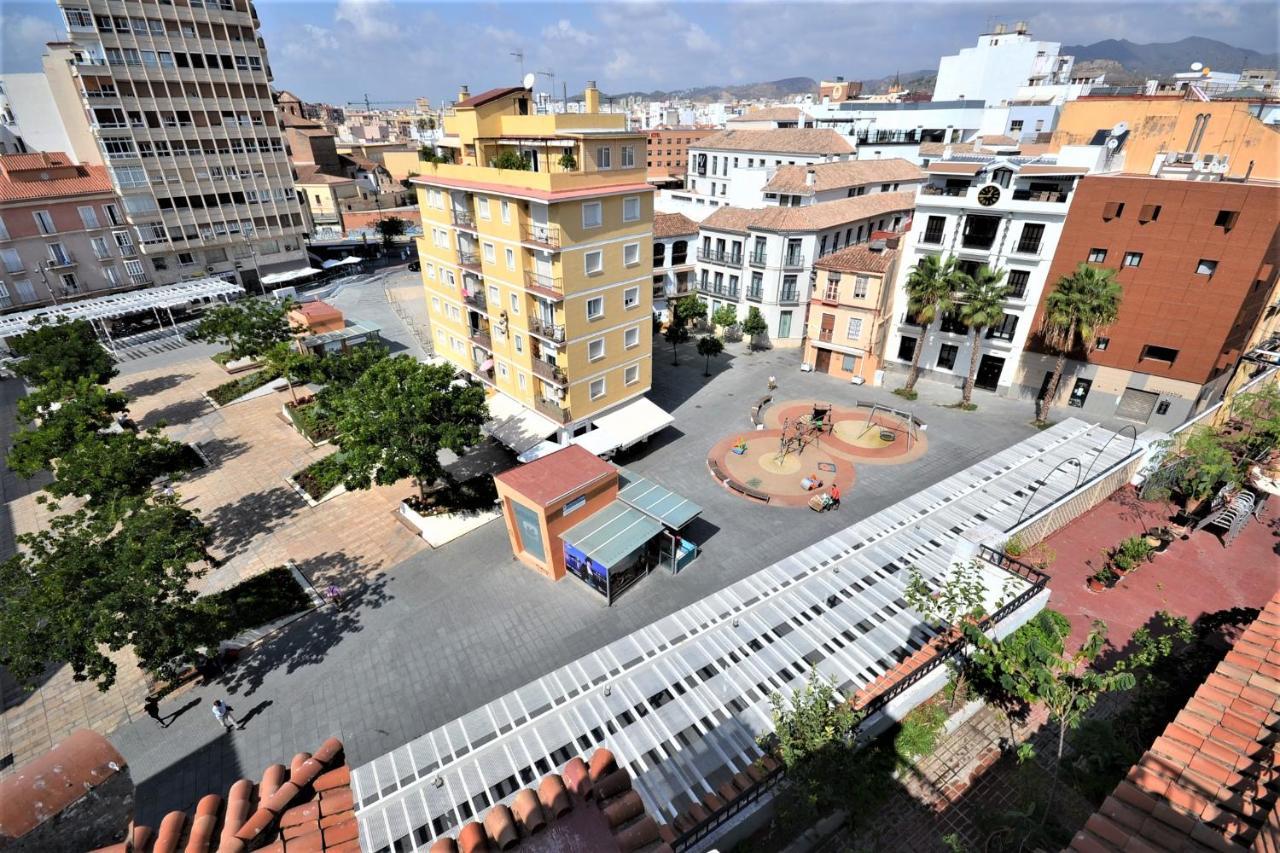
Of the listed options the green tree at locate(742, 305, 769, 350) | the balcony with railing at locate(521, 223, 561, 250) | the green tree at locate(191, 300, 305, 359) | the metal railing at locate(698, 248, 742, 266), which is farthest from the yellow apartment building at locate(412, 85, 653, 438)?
the metal railing at locate(698, 248, 742, 266)

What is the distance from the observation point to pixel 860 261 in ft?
141

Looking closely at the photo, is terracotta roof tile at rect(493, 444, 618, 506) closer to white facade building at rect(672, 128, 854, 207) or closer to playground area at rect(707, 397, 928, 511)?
playground area at rect(707, 397, 928, 511)

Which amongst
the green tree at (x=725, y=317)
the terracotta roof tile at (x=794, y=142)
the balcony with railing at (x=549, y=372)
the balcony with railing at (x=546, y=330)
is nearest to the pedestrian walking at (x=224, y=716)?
the balcony with railing at (x=549, y=372)

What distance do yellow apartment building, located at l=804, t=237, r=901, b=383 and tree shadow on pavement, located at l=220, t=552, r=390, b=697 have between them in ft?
121

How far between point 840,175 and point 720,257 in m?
16.6

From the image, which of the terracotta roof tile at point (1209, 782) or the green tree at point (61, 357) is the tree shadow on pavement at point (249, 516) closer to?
the green tree at point (61, 357)

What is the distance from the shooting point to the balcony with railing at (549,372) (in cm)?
3259

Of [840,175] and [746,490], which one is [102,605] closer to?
[746,490]

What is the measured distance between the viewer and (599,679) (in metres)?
18.9

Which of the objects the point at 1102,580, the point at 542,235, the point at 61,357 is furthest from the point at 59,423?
the point at 1102,580

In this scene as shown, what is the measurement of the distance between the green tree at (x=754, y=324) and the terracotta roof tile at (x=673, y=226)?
33.5ft

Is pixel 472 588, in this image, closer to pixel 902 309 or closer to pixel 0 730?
pixel 0 730

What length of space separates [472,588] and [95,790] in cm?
1856

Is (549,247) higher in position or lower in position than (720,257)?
higher
